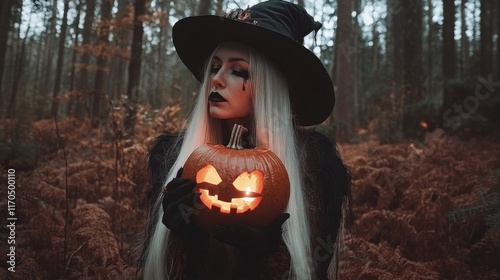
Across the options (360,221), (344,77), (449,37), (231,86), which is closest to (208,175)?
(231,86)

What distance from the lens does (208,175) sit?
1630 mm

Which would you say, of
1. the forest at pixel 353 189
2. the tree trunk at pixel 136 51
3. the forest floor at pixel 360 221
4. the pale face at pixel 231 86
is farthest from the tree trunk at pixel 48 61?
the pale face at pixel 231 86

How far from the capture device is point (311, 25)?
226 cm

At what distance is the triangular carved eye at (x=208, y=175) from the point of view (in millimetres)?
1617

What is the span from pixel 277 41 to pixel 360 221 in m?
Result: 2.81

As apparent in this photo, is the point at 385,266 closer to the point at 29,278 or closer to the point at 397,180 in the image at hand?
the point at 397,180

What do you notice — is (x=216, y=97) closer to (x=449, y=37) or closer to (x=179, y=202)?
(x=179, y=202)

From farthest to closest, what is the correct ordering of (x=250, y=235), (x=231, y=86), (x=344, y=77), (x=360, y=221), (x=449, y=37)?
(x=449, y=37), (x=344, y=77), (x=360, y=221), (x=231, y=86), (x=250, y=235)

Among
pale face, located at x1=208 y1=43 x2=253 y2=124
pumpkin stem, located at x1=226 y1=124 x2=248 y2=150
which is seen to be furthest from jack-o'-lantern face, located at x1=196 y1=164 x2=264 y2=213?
pale face, located at x1=208 y1=43 x2=253 y2=124

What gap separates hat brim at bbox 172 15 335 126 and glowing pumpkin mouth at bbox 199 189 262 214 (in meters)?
0.88

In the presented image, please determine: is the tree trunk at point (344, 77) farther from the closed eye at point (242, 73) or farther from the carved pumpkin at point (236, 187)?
the carved pumpkin at point (236, 187)

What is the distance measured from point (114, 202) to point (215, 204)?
3070 millimetres

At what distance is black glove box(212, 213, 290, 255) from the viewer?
4.83 ft

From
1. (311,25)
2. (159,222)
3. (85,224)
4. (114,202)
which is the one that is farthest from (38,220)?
(311,25)
